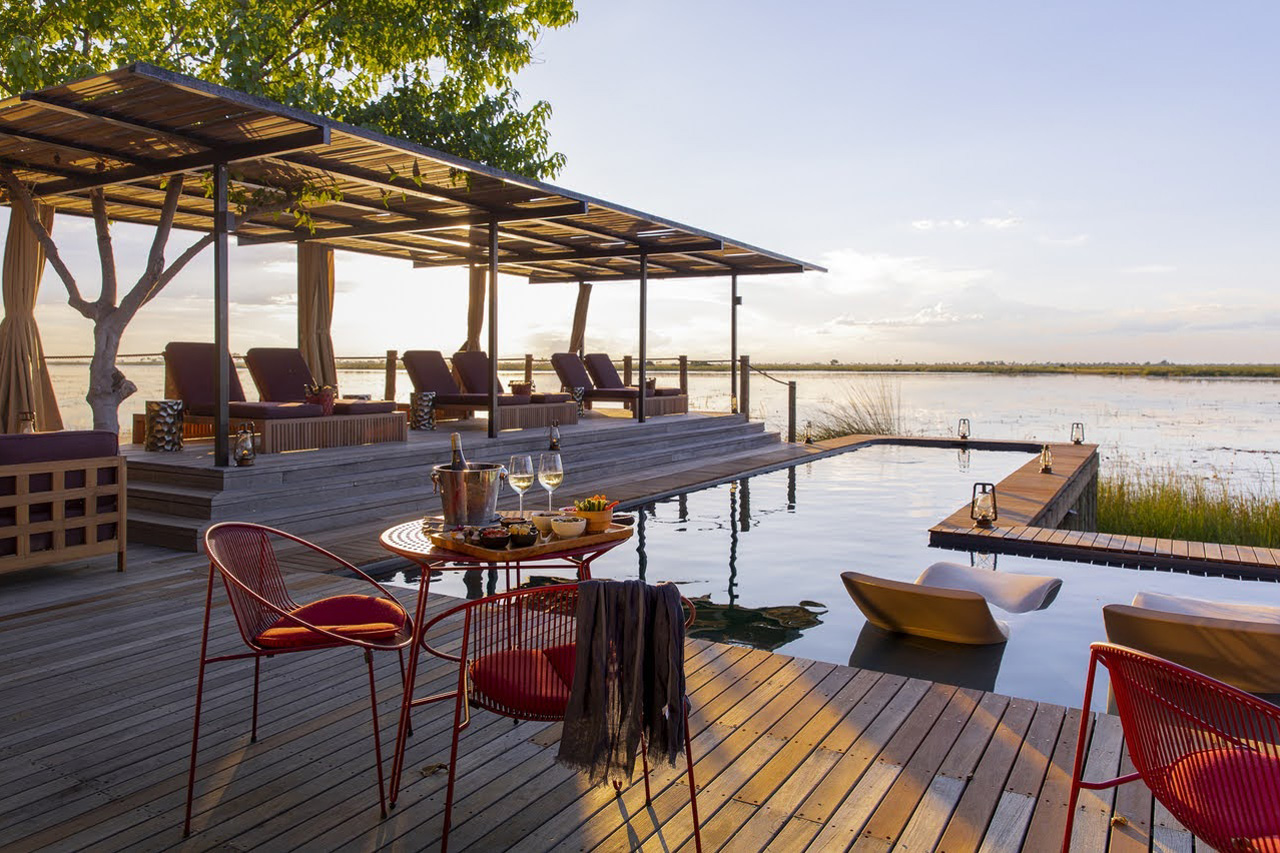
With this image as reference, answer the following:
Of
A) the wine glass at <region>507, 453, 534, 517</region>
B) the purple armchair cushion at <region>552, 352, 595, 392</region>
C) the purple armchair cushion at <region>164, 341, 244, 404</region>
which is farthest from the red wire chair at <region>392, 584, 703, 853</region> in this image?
the purple armchair cushion at <region>552, 352, 595, 392</region>

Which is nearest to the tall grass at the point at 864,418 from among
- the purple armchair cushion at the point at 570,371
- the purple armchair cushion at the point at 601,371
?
the purple armchair cushion at the point at 601,371

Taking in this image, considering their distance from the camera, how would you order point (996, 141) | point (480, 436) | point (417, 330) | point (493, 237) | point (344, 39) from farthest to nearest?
point (417, 330)
point (996, 141)
point (344, 39)
point (480, 436)
point (493, 237)

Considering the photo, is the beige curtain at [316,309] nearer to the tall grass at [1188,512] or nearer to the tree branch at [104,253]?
the tree branch at [104,253]

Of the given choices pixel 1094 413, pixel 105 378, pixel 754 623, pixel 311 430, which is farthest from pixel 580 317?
pixel 1094 413

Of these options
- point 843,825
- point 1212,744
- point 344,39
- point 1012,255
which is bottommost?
point 843,825

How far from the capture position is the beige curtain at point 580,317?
16125 mm

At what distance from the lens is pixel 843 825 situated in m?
2.39

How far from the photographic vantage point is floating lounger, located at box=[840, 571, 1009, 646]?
450 cm

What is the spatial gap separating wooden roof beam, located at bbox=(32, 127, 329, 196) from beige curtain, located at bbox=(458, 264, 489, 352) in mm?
6420

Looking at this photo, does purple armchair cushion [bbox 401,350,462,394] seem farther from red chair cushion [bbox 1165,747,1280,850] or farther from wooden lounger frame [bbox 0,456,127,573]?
red chair cushion [bbox 1165,747,1280,850]

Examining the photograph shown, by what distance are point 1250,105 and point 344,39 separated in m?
12.9

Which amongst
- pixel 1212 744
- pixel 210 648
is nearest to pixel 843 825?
pixel 1212 744

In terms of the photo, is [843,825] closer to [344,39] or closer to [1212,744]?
[1212,744]

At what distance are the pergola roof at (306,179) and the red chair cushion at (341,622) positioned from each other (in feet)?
11.7
